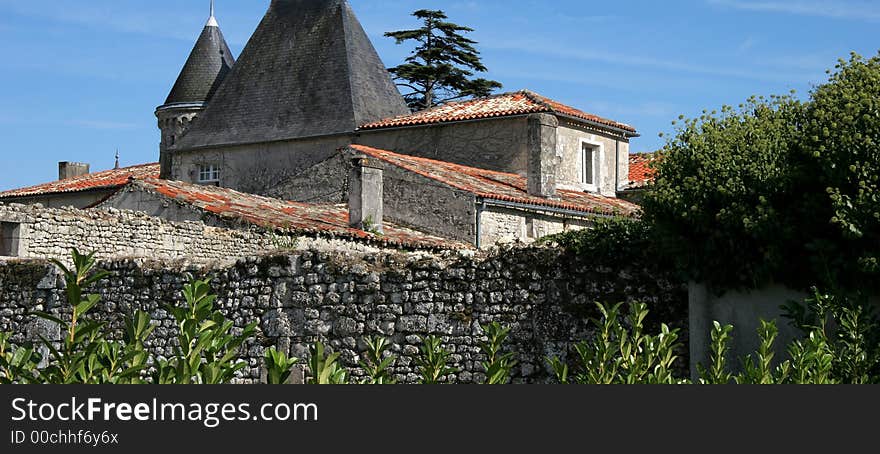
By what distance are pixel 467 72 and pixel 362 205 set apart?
78.5ft

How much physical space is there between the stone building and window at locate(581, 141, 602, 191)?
0.03 metres

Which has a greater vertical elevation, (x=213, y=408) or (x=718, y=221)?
(x=718, y=221)

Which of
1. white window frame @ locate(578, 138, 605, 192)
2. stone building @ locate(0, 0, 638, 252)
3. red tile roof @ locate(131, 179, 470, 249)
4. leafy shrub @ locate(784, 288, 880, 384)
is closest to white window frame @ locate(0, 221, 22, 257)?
red tile roof @ locate(131, 179, 470, 249)

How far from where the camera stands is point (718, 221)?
9.55 m

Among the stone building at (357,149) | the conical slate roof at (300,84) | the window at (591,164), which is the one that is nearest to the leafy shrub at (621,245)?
the stone building at (357,149)

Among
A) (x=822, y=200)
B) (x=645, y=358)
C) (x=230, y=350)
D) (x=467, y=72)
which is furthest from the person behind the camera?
(x=467, y=72)

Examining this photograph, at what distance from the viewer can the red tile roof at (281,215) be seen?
19031mm

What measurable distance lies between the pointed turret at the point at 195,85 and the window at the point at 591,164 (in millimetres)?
16627

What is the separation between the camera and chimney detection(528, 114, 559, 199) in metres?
24.5

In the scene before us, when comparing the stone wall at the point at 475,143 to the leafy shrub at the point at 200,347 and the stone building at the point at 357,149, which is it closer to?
the stone building at the point at 357,149

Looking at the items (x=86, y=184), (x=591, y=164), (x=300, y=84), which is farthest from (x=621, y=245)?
(x=86, y=184)

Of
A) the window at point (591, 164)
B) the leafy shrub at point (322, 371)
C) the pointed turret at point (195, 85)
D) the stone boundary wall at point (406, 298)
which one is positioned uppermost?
the pointed turret at point (195, 85)

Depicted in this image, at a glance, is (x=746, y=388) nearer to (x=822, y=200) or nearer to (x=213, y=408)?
(x=213, y=408)

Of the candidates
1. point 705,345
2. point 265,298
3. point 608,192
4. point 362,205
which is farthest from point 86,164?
point 705,345
